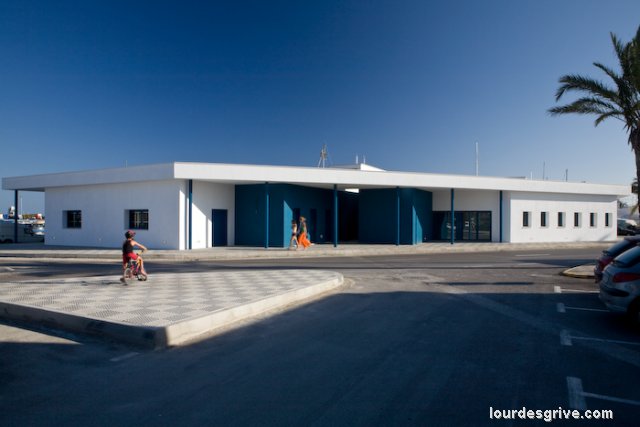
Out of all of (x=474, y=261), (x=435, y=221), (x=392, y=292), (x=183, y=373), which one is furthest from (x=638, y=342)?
(x=435, y=221)

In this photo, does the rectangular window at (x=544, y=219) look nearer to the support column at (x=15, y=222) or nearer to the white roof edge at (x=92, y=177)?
the white roof edge at (x=92, y=177)

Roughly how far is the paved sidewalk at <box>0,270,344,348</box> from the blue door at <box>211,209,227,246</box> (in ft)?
40.0

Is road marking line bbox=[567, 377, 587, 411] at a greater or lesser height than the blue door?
lesser

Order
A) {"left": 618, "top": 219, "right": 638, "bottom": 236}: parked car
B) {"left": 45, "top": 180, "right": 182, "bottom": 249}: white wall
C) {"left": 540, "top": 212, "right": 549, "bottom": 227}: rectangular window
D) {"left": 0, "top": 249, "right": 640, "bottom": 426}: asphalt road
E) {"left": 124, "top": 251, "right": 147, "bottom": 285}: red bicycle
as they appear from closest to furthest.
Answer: {"left": 0, "top": 249, "right": 640, "bottom": 426}: asphalt road
{"left": 124, "top": 251, "right": 147, "bottom": 285}: red bicycle
{"left": 45, "top": 180, "right": 182, "bottom": 249}: white wall
{"left": 540, "top": 212, "right": 549, "bottom": 227}: rectangular window
{"left": 618, "top": 219, "right": 638, "bottom": 236}: parked car

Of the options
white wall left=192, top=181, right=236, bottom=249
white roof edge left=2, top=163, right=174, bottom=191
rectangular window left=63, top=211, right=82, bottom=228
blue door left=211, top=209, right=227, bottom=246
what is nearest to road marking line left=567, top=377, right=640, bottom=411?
white roof edge left=2, top=163, right=174, bottom=191

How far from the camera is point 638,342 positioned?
6.65 m

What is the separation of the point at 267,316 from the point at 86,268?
10735mm

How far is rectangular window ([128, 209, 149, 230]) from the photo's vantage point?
23.9 m

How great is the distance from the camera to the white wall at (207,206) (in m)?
23.5

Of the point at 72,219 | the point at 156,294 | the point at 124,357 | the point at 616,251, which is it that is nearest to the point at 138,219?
the point at 72,219

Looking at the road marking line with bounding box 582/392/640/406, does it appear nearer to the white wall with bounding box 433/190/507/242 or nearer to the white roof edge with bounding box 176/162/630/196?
the white roof edge with bounding box 176/162/630/196

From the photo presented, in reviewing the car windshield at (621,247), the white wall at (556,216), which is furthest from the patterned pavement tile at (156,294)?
the white wall at (556,216)

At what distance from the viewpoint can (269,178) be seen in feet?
75.8

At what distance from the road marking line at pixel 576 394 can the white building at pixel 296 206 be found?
19155 millimetres
